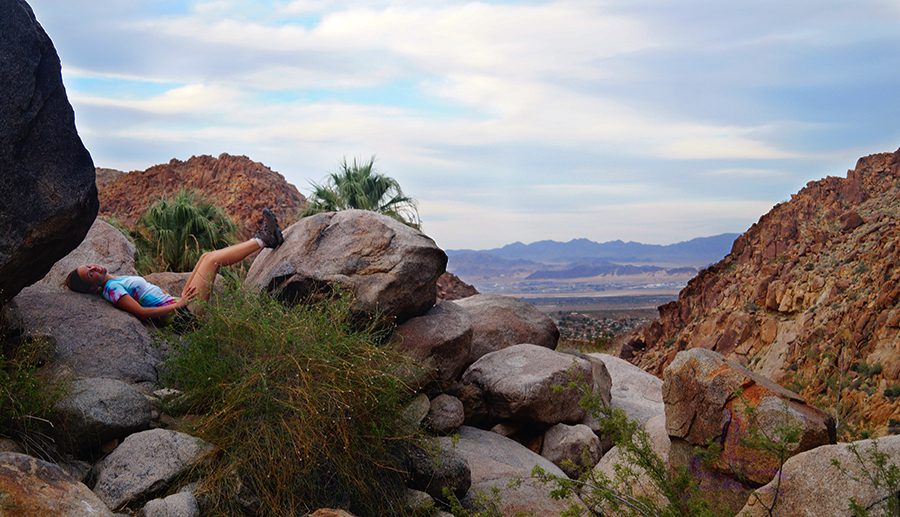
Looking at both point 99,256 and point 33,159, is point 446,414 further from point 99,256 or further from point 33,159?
point 99,256

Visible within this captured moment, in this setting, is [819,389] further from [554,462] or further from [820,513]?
[820,513]

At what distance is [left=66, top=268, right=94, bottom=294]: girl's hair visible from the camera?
6961mm

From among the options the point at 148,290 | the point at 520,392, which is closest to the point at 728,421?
the point at 520,392

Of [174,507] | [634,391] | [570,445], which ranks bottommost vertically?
[634,391]

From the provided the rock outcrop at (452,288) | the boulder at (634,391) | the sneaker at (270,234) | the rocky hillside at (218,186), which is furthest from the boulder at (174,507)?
the rocky hillside at (218,186)

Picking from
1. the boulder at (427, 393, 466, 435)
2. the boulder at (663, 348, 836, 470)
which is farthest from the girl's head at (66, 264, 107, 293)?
the boulder at (663, 348, 836, 470)

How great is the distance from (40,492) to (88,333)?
109 inches

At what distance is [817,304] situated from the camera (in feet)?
43.5

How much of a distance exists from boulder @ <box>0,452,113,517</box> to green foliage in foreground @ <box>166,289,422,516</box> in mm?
754

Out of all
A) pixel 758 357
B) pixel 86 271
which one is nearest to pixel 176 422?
pixel 86 271

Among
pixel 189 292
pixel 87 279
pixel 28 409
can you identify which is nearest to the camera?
pixel 28 409

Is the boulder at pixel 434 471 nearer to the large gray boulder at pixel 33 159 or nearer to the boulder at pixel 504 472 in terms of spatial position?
the boulder at pixel 504 472

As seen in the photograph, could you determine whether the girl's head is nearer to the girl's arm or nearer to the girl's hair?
the girl's hair

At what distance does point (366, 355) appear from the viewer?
5.17 m
